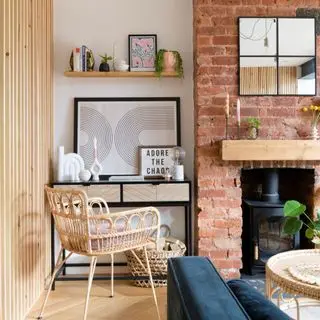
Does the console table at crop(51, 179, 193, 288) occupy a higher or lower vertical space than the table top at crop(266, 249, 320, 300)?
higher

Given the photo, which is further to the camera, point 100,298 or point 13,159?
point 100,298

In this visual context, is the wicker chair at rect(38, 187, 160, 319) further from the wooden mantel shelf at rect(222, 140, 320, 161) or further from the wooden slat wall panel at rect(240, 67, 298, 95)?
the wooden slat wall panel at rect(240, 67, 298, 95)

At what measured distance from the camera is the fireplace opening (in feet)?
10.0

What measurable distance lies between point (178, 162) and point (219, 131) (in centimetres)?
46

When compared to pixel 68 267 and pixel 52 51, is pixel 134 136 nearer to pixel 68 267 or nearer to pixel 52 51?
pixel 52 51

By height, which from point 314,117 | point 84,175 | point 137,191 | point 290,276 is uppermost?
point 314,117

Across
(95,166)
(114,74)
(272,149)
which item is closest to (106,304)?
(95,166)

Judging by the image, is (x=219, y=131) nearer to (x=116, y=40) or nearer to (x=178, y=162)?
(x=178, y=162)

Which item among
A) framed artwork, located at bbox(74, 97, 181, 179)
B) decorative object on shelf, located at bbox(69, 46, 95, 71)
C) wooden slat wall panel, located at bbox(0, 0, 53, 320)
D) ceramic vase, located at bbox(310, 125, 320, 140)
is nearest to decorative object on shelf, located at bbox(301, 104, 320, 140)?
ceramic vase, located at bbox(310, 125, 320, 140)

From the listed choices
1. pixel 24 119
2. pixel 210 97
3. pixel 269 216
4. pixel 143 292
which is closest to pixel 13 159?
pixel 24 119

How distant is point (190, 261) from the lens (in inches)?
47.2

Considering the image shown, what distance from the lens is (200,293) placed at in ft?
3.00

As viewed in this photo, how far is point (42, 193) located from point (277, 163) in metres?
1.92

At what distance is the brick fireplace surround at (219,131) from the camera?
10.0 ft
